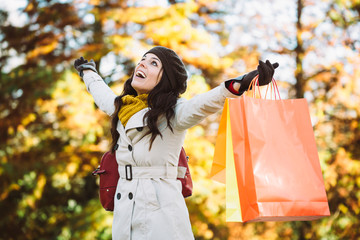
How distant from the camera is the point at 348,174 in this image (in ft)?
22.2

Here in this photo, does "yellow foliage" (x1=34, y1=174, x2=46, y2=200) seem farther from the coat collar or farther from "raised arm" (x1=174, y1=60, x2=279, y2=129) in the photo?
"raised arm" (x1=174, y1=60, x2=279, y2=129)

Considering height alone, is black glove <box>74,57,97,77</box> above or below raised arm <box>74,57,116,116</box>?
above

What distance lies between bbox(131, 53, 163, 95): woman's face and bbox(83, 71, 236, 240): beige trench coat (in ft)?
0.58

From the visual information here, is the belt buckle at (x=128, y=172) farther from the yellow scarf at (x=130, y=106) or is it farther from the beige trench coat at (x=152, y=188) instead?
the yellow scarf at (x=130, y=106)

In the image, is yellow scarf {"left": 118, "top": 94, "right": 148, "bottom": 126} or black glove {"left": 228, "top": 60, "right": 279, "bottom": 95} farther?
yellow scarf {"left": 118, "top": 94, "right": 148, "bottom": 126}

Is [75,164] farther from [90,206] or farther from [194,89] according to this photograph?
[194,89]

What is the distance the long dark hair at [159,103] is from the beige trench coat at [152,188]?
1.3 inches

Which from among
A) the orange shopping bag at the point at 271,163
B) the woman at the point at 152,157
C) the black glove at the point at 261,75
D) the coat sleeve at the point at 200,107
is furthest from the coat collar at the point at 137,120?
the black glove at the point at 261,75

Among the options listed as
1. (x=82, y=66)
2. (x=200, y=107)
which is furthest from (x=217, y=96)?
(x=82, y=66)

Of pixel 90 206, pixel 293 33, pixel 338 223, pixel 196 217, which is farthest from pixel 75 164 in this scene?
pixel 338 223

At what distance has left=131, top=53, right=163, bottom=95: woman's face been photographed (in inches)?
75.7

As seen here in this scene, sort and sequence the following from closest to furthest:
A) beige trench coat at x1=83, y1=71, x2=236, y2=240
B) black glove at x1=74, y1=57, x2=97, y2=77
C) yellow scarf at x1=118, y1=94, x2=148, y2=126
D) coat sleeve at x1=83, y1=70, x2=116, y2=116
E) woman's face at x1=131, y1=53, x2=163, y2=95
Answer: beige trench coat at x1=83, y1=71, x2=236, y2=240, yellow scarf at x1=118, y1=94, x2=148, y2=126, woman's face at x1=131, y1=53, x2=163, y2=95, coat sleeve at x1=83, y1=70, x2=116, y2=116, black glove at x1=74, y1=57, x2=97, y2=77

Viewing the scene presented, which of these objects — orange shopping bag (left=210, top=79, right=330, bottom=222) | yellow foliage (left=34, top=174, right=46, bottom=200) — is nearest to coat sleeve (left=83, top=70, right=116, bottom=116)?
orange shopping bag (left=210, top=79, right=330, bottom=222)

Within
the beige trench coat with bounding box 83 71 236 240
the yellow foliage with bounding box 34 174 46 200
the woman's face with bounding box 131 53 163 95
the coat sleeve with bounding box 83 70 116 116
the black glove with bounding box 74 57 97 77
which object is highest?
the woman's face with bounding box 131 53 163 95
